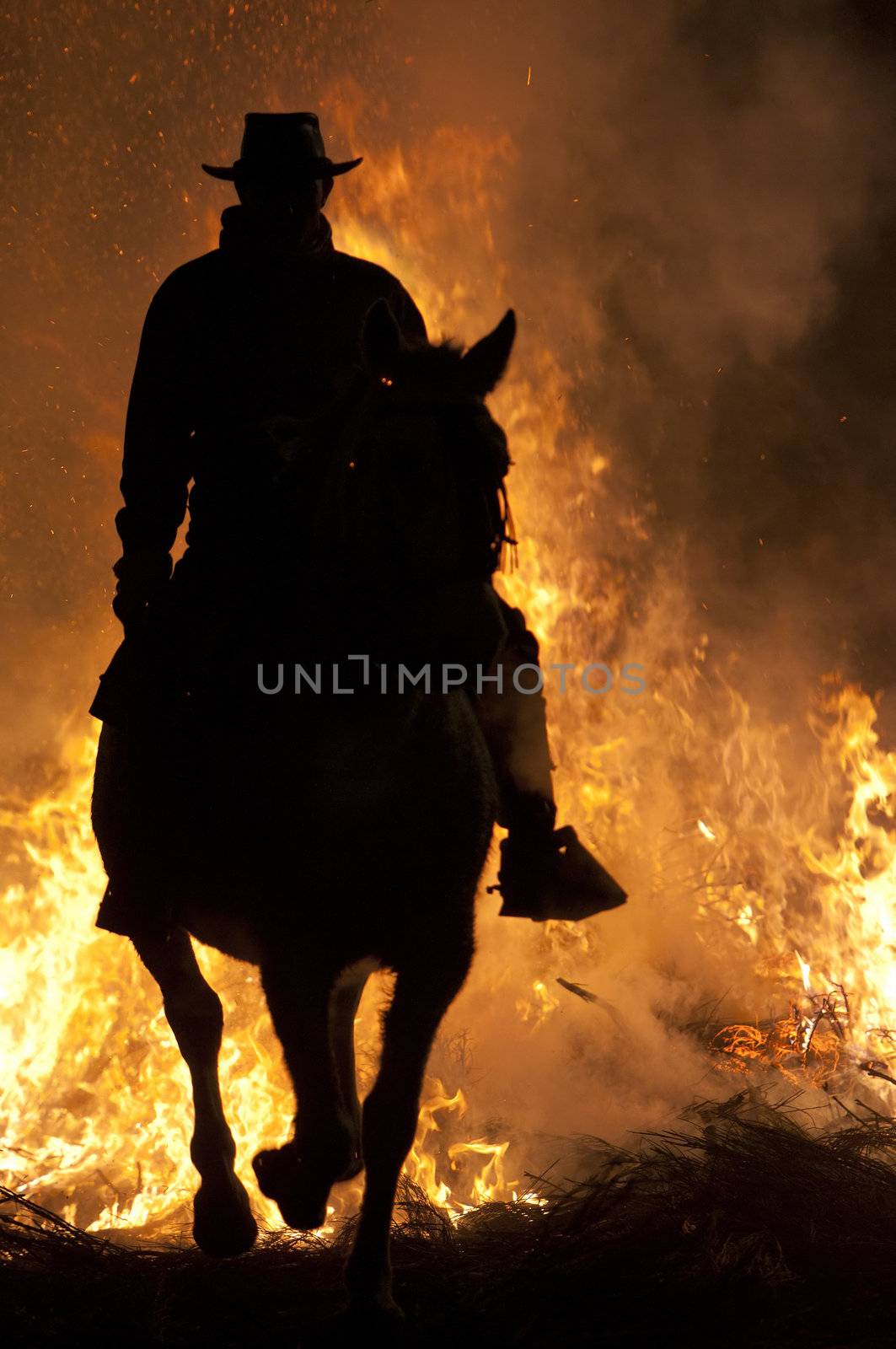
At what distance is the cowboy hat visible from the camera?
3.76m

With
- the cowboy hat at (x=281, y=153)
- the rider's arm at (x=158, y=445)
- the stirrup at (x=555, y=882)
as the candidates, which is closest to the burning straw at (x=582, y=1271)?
the stirrup at (x=555, y=882)

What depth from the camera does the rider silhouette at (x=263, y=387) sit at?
3541mm

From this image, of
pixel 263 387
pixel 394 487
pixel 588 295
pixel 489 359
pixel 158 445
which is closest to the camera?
pixel 394 487

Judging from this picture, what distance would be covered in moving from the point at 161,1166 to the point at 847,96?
9.51 m

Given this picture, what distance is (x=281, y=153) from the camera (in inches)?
149

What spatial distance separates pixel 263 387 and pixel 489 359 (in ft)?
2.79

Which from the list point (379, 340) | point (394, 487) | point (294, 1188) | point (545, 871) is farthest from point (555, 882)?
point (379, 340)

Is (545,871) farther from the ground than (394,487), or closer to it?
closer to it

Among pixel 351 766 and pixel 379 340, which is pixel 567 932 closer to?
pixel 351 766

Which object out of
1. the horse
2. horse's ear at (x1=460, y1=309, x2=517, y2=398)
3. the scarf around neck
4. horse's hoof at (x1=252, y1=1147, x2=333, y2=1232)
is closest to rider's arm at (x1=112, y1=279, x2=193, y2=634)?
the scarf around neck

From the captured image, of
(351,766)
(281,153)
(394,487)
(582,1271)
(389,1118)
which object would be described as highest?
(281,153)

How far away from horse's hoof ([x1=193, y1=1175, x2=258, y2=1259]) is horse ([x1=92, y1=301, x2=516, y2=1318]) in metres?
0.47

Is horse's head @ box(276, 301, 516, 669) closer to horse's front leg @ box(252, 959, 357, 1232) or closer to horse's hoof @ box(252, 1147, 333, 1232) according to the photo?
horse's front leg @ box(252, 959, 357, 1232)

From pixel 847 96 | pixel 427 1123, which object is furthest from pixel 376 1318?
pixel 847 96
